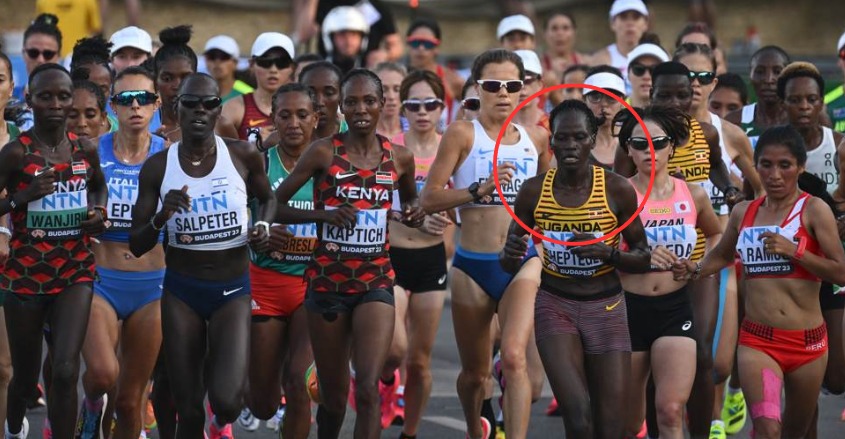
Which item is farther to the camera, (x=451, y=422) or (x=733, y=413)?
(x=451, y=422)

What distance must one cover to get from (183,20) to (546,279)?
42.7 ft

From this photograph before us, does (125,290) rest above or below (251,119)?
below

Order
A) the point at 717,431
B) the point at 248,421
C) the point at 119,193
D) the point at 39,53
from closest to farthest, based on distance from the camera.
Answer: the point at 119,193
the point at 717,431
the point at 248,421
the point at 39,53

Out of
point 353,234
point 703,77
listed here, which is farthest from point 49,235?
point 703,77

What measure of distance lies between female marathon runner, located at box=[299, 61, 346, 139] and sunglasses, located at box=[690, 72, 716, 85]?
8.26 ft

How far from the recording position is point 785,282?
1095 cm

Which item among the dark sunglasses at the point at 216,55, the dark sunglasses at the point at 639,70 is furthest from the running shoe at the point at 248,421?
the dark sunglasses at the point at 639,70

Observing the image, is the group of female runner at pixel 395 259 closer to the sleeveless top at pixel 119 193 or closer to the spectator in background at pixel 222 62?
the sleeveless top at pixel 119 193

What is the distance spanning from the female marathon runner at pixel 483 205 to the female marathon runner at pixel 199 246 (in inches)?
70.6

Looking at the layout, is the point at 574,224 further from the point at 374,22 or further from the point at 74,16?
the point at 74,16

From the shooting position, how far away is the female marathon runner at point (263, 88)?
1327 cm

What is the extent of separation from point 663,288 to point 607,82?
9.66 feet

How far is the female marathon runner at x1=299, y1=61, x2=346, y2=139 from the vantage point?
12461mm

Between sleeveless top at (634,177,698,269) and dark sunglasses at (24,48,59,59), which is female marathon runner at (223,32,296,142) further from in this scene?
sleeveless top at (634,177,698,269)
